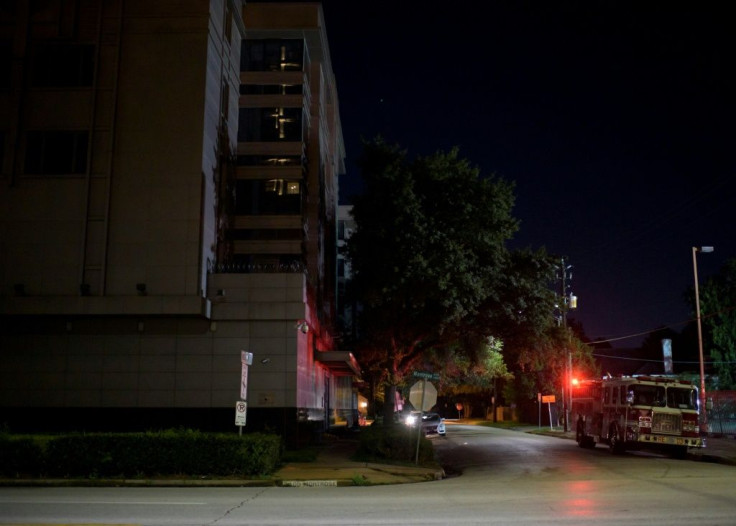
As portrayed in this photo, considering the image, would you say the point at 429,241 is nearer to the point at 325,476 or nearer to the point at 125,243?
the point at 125,243

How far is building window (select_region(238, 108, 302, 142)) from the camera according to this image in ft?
138

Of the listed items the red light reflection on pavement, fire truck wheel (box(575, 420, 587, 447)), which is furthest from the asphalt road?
fire truck wheel (box(575, 420, 587, 447))

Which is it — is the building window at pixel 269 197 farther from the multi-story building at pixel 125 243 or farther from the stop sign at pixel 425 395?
the stop sign at pixel 425 395

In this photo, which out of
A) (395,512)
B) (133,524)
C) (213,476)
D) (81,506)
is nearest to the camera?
(133,524)

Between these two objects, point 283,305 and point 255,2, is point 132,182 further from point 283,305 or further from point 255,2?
point 255,2

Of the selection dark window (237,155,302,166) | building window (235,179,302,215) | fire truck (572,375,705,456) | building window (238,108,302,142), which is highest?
building window (238,108,302,142)

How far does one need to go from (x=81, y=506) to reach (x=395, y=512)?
5330 mm

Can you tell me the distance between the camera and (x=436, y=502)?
43.4 feet

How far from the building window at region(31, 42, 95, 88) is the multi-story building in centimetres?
5

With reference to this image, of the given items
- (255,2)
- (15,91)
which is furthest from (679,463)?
(255,2)

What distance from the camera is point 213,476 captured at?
18.0 meters

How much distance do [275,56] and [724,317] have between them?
108ft

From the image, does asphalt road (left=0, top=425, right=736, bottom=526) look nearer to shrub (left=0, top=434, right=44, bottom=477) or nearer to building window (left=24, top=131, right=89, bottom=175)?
shrub (left=0, top=434, right=44, bottom=477)

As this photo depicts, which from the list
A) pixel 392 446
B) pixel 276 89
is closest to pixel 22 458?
pixel 392 446
